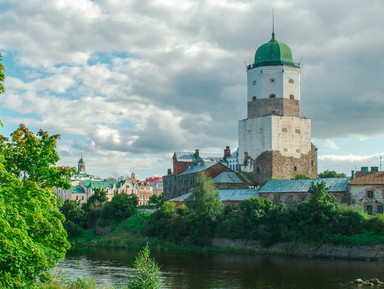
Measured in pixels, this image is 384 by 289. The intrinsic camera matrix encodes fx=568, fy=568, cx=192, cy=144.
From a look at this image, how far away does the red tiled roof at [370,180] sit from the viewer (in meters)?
54.5

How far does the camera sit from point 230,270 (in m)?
40.3

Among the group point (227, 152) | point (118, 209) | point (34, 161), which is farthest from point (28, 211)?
point (227, 152)

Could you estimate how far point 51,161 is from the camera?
65.7 ft

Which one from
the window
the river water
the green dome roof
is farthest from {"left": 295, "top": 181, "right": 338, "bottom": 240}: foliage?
the green dome roof

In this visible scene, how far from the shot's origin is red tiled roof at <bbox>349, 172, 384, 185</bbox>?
2147 inches

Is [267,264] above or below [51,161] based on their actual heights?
below

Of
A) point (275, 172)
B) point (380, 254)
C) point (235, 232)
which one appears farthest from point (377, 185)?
point (275, 172)

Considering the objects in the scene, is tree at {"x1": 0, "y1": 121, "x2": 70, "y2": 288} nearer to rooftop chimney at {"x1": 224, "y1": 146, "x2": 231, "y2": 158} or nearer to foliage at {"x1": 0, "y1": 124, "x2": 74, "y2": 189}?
foliage at {"x1": 0, "y1": 124, "x2": 74, "y2": 189}

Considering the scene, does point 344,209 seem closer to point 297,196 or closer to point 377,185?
point 377,185

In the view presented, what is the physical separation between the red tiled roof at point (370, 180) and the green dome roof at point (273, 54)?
2446 cm

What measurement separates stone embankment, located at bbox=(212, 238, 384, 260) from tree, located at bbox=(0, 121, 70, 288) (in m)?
34.2

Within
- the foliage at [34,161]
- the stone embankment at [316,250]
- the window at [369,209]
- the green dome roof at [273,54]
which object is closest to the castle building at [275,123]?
the green dome roof at [273,54]

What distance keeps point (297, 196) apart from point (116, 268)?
83.6 ft

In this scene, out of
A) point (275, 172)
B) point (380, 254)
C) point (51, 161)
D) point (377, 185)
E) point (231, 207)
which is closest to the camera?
point (51, 161)
